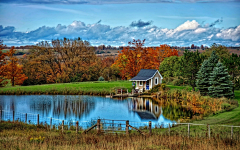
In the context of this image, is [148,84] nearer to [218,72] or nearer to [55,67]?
[218,72]

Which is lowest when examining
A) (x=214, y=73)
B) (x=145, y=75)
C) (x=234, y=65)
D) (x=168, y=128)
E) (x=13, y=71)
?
(x=168, y=128)

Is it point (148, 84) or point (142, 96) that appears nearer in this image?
point (142, 96)

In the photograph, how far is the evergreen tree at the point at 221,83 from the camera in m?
31.1

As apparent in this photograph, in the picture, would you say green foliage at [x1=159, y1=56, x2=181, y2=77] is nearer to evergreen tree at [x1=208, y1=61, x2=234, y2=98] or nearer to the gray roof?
the gray roof

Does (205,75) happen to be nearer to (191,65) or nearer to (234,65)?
(234,65)

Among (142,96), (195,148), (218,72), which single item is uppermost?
(218,72)

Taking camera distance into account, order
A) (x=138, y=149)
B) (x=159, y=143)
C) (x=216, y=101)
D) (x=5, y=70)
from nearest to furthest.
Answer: (x=138, y=149) < (x=159, y=143) < (x=216, y=101) < (x=5, y=70)

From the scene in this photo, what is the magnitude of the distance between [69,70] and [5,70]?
17736mm

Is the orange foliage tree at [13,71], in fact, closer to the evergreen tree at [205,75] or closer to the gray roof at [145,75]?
the gray roof at [145,75]

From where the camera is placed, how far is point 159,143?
11.3m

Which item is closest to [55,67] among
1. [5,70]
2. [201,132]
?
[5,70]

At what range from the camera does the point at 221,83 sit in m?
31.3

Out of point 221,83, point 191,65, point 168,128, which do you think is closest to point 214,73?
point 221,83

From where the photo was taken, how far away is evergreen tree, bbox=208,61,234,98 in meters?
31.1
